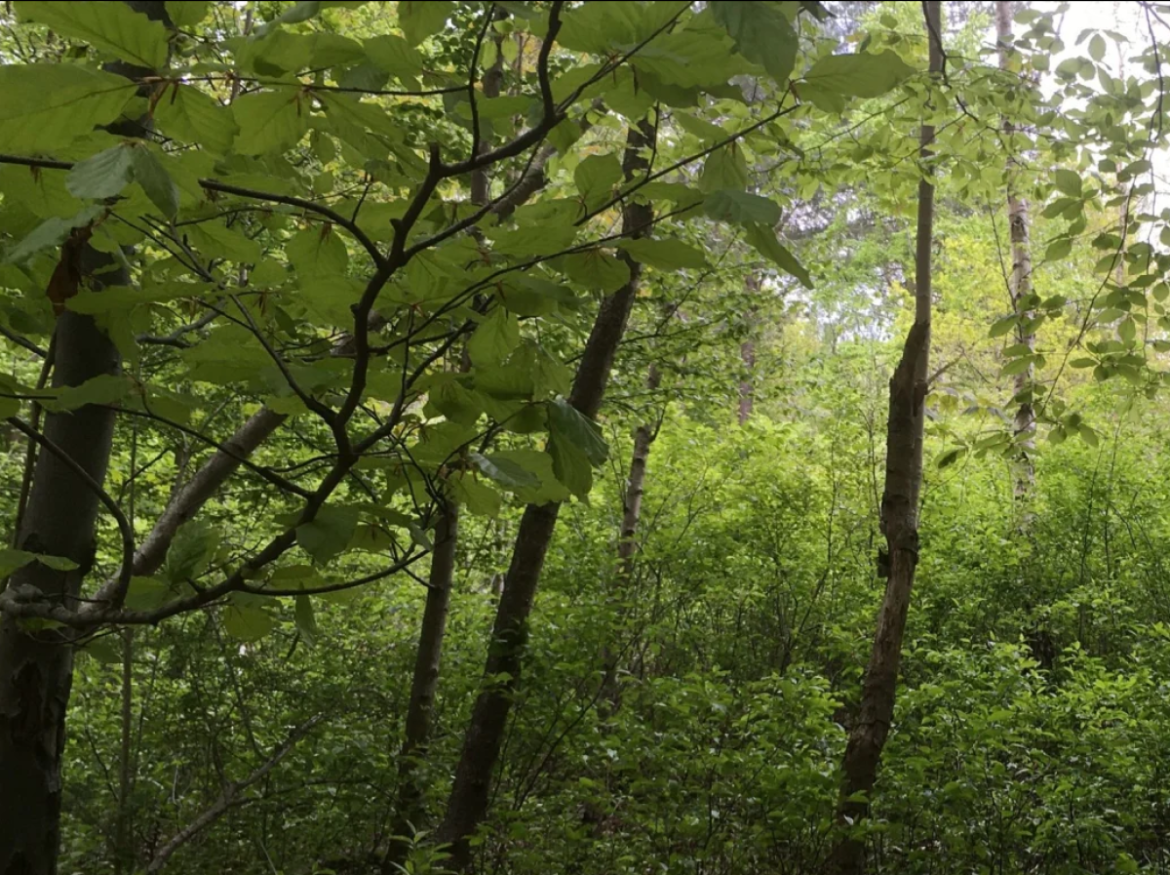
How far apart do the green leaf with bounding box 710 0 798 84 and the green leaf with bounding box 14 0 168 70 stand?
369mm

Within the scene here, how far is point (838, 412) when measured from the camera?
9.91m

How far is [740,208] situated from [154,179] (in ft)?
1.42

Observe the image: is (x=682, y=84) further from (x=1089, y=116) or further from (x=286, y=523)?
(x=1089, y=116)

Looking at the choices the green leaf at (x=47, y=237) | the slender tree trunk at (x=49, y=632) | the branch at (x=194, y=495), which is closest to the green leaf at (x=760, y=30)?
the green leaf at (x=47, y=237)

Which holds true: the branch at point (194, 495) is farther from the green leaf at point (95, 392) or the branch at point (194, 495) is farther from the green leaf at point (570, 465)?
the green leaf at point (570, 465)

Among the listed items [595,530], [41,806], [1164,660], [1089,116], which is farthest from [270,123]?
[595,530]

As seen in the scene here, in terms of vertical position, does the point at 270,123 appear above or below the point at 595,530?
below

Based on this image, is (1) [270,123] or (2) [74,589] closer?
(1) [270,123]

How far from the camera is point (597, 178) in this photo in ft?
2.74

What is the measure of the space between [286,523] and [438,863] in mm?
3230

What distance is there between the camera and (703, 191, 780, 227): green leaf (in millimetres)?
701

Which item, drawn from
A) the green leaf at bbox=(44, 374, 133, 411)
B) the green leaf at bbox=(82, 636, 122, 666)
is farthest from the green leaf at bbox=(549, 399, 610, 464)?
the green leaf at bbox=(82, 636, 122, 666)

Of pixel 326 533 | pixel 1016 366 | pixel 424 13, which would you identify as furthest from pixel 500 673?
pixel 424 13

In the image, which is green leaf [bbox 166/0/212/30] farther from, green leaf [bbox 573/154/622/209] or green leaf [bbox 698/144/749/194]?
green leaf [bbox 698/144/749/194]
